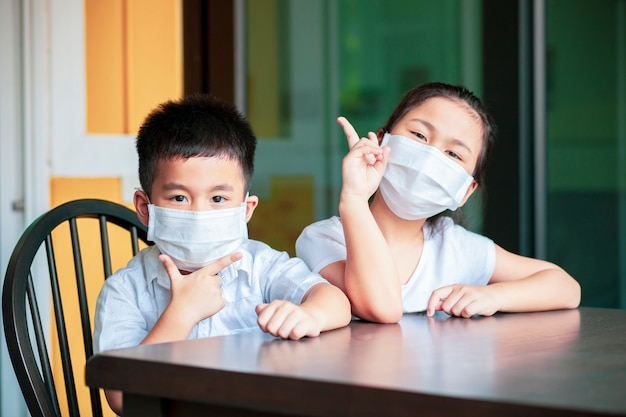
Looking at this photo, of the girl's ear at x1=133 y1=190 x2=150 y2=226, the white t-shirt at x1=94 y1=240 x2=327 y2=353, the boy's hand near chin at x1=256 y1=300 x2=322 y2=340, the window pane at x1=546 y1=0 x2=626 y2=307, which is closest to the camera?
the boy's hand near chin at x1=256 y1=300 x2=322 y2=340

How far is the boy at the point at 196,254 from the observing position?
3.91 ft

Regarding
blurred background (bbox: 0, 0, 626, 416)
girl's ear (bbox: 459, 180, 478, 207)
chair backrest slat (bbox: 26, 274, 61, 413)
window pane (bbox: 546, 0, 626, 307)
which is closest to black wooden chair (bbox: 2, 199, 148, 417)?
chair backrest slat (bbox: 26, 274, 61, 413)

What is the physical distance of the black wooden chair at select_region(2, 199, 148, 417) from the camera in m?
1.18

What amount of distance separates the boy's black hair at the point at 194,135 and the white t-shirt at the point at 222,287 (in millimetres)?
127

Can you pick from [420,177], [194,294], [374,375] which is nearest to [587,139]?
[420,177]

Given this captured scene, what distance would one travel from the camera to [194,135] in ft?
4.39

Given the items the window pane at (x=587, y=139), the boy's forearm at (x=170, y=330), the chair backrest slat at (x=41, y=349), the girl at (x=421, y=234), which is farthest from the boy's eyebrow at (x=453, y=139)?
the window pane at (x=587, y=139)

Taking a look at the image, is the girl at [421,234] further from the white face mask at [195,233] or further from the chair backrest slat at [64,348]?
the chair backrest slat at [64,348]

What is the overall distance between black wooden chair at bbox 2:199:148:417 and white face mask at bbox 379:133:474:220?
0.48m

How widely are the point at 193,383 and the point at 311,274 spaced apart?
546 millimetres

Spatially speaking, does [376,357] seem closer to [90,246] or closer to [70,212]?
[70,212]

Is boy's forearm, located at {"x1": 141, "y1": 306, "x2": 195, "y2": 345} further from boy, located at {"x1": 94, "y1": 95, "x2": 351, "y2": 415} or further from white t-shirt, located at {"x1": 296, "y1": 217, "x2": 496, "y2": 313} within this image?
white t-shirt, located at {"x1": 296, "y1": 217, "x2": 496, "y2": 313}

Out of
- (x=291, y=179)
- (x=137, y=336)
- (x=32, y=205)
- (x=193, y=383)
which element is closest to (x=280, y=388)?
(x=193, y=383)

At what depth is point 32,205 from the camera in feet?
7.22
